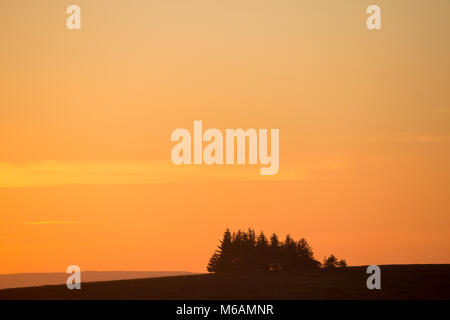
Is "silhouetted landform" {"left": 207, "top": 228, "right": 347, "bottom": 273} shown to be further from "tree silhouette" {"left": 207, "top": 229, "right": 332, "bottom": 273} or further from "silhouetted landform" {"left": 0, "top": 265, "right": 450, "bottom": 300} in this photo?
"silhouetted landform" {"left": 0, "top": 265, "right": 450, "bottom": 300}

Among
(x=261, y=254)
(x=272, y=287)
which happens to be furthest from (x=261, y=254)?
(x=272, y=287)

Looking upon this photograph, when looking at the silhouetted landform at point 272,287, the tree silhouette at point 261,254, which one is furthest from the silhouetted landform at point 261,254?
the silhouetted landform at point 272,287

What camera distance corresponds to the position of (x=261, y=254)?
12875cm

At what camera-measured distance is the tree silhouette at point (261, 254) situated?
4978 inches

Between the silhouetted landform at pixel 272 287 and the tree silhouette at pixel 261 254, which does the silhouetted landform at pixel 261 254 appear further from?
the silhouetted landform at pixel 272 287

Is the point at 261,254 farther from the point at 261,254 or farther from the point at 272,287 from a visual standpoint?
the point at 272,287

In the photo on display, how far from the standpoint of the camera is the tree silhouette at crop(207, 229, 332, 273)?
12644 centimetres

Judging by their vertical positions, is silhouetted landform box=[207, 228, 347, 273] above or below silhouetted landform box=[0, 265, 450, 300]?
above

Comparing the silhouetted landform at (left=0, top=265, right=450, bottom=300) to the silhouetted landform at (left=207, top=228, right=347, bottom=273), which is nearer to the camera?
the silhouetted landform at (left=0, top=265, right=450, bottom=300)

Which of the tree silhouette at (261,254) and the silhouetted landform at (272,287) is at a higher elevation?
the tree silhouette at (261,254)

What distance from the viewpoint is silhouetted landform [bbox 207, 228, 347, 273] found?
415ft

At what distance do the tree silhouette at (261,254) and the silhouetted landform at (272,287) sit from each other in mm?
28833

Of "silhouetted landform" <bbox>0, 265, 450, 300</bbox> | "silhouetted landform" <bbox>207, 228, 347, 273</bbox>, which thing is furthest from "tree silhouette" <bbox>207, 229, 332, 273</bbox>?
"silhouetted landform" <bbox>0, 265, 450, 300</bbox>
